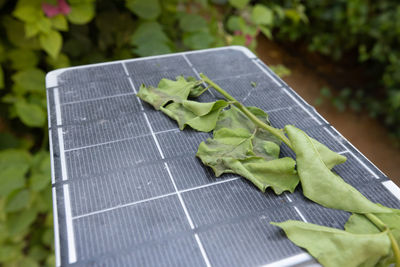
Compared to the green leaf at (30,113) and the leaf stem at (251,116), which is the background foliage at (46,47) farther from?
the leaf stem at (251,116)

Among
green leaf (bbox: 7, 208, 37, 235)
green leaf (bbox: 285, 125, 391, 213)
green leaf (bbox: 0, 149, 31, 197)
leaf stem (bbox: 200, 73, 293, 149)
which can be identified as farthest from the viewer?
green leaf (bbox: 7, 208, 37, 235)

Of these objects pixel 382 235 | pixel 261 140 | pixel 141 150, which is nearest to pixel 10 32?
pixel 141 150

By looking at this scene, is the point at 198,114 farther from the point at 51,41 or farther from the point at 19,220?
the point at 19,220

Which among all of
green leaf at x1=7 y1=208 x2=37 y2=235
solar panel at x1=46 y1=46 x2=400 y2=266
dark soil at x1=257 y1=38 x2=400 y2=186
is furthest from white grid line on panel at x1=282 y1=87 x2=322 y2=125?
dark soil at x1=257 y1=38 x2=400 y2=186

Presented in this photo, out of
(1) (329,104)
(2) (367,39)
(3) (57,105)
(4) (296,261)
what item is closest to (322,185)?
(4) (296,261)

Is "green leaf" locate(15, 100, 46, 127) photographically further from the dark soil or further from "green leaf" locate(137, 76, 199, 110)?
the dark soil

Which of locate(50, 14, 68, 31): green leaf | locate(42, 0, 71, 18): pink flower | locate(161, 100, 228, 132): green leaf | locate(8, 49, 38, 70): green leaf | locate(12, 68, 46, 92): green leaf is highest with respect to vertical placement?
locate(161, 100, 228, 132): green leaf
